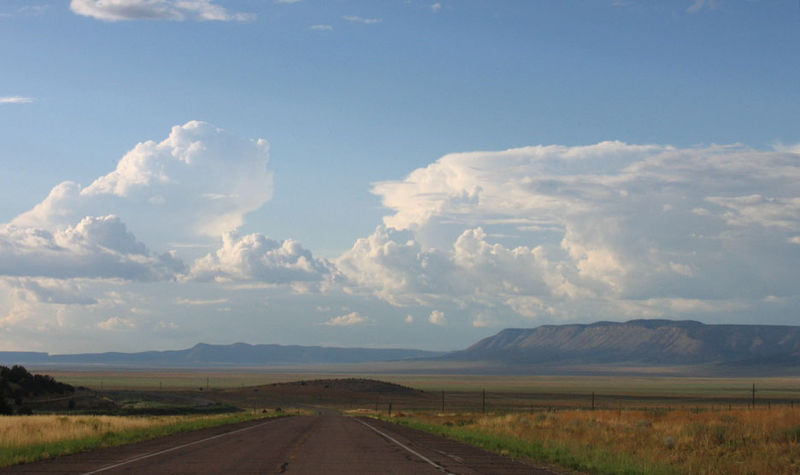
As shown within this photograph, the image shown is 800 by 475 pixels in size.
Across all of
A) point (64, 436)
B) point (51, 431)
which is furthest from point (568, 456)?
point (51, 431)

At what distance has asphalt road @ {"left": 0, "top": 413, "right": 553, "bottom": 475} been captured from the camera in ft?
66.8

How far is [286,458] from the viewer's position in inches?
910

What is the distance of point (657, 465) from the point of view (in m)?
21.6

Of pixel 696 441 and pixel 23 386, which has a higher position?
pixel 696 441

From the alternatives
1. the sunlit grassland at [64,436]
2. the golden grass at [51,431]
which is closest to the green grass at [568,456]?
the sunlit grassland at [64,436]

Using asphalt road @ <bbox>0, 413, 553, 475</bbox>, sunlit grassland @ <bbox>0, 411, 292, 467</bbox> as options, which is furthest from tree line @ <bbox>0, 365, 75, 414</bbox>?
asphalt road @ <bbox>0, 413, 553, 475</bbox>

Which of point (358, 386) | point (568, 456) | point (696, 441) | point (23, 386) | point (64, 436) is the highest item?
point (696, 441)

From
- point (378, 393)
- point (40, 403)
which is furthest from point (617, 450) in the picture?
point (378, 393)

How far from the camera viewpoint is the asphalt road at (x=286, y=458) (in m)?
20.4

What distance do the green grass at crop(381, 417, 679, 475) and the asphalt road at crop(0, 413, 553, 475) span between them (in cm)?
116

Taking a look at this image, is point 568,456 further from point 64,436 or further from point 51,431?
point 51,431

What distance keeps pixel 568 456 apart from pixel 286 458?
8.41m

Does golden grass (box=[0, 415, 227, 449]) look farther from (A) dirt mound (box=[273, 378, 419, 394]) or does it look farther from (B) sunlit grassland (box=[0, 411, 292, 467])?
(A) dirt mound (box=[273, 378, 419, 394])

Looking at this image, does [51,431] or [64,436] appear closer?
[64,436]
